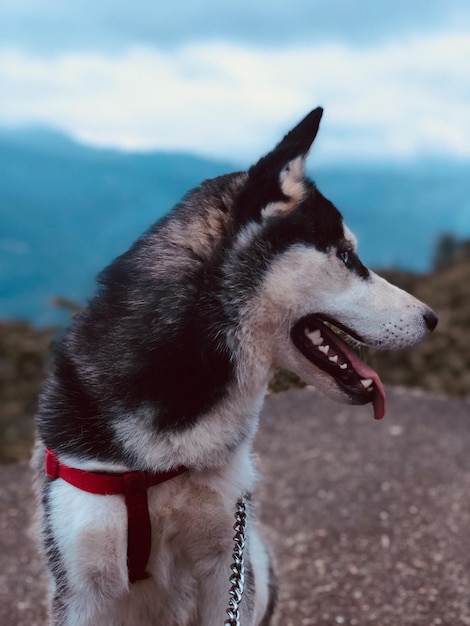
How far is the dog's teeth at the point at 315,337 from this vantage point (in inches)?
117

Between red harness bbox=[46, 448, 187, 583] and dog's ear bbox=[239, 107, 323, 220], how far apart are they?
1.07 m

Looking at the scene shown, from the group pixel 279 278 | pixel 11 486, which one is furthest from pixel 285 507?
pixel 279 278

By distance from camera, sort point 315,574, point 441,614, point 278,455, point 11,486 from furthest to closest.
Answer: point 278,455, point 11,486, point 315,574, point 441,614

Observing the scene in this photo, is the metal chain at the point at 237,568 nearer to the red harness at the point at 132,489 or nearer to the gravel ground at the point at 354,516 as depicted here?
the red harness at the point at 132,489

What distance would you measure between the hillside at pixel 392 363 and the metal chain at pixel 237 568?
233 inches

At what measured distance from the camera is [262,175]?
2.92 metres

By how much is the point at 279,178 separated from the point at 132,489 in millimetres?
1332

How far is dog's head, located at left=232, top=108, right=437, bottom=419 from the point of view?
2887 millimetres

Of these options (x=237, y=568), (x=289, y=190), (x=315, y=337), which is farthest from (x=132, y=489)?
(x=289, y=190)

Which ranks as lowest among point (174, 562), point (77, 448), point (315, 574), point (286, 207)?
point (315, 574)

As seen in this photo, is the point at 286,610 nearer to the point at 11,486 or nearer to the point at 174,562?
the point at 174,562

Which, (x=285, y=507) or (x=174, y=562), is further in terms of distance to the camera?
(x=285, y=507)

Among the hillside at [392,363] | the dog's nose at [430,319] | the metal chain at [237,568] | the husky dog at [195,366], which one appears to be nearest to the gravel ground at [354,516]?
the hillside at [392,363]

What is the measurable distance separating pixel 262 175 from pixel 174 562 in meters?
1.63
